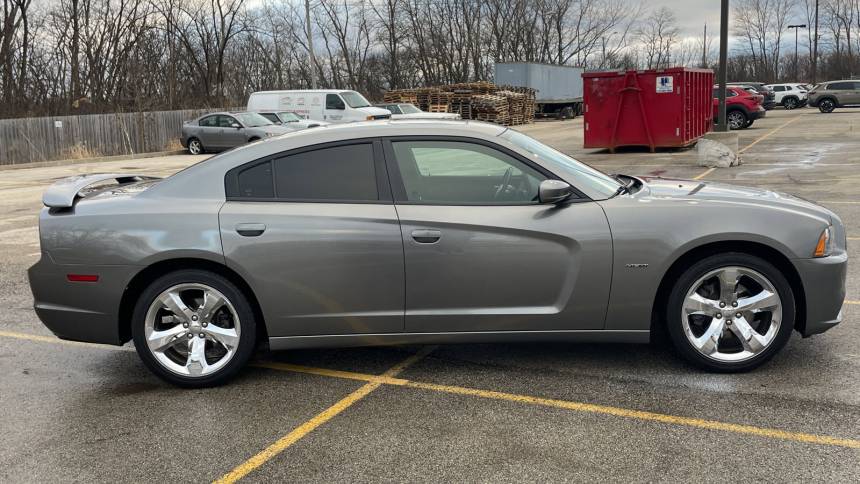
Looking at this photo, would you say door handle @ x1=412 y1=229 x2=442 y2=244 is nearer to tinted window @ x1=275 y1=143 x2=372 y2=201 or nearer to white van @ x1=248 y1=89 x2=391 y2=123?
tinted window @ x1=275 y1=143 x2=372 y2=201

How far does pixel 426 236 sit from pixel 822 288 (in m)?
2.25

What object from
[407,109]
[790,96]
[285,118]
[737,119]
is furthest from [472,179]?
[790,96]

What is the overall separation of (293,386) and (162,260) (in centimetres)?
106

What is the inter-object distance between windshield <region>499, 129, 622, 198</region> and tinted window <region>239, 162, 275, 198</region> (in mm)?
1424

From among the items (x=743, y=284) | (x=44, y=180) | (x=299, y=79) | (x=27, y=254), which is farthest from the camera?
(x=299, y=79)

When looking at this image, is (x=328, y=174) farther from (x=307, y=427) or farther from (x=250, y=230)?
(x=307, y=427)

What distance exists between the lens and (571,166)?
4.61 m

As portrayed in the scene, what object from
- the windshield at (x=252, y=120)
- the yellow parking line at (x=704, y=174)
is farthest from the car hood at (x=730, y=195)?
the windshield at (x=252, y=120)

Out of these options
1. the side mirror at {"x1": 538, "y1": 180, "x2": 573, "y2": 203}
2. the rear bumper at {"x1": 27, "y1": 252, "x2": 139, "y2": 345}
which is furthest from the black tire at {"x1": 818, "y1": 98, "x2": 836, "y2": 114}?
the rear bumper at {"x1": 27, "y1": 252, "x2": 139, "y2": 345}

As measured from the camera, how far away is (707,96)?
76.9 ft

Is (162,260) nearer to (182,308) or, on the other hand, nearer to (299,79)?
(182,308)

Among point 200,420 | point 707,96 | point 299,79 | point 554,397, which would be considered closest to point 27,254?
point 200,420

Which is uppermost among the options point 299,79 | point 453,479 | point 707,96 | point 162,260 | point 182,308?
point 299,79

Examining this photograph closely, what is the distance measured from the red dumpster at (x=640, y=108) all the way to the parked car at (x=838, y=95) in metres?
23.7
